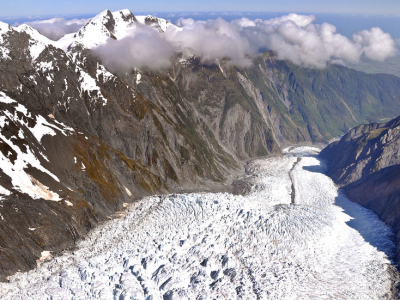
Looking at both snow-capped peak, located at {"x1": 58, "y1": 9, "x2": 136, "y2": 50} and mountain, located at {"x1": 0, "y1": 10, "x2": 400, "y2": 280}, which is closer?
mountain, located at {"x1": 0, "y1": 10, "x2": 400, "y2": 280}

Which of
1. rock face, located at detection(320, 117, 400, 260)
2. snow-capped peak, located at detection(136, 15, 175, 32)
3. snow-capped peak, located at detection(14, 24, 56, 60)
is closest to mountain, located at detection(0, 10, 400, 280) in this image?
snow-capped peak, located at detection(14, 24, 56, 60)

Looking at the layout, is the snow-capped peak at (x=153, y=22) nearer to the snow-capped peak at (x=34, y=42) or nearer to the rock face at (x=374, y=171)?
the snow-capped peak at (x=34, y=42)

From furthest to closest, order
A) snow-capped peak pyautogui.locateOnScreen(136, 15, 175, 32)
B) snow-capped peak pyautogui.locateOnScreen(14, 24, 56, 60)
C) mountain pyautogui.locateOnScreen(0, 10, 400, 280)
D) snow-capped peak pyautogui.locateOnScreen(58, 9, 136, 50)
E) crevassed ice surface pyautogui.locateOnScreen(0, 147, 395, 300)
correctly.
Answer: snow-capped peak pyautogui.locateOnScreen(136, 15, 175, 32) < snow-capped peak pyautogui.locateOnScreen(58, 9, 136, 50) < snow-capped peak pyautogui.locateOnScreen(14, 24, 56, 60) < mountain pyautogui.locateOnScreen(0, 10, 400, 280) < crevassed ice surface pyautogui.locateOnScreen(0, 147, 395, 300)

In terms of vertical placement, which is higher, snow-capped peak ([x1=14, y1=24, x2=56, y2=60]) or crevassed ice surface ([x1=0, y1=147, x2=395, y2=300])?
snow-capped peak ([x1=14, y1=24, x2=56, y2=60])

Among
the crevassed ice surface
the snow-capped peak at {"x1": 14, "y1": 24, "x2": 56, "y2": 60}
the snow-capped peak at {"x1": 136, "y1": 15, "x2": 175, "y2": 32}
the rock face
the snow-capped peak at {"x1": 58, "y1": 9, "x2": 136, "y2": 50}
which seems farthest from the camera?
the snow-capped peak at {"x1": 136, "y1": 15, "x2": 175, "y2": 32}

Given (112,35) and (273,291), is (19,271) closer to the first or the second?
(273,291)

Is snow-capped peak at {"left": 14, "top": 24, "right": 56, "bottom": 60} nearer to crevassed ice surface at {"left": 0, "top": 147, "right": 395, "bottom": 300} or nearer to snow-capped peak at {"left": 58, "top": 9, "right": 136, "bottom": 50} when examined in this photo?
snow-capped peak at {"left": 58, "top": 9, "right": 136, "bottom": 50}

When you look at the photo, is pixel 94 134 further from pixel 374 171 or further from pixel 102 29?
pixel 374 171
